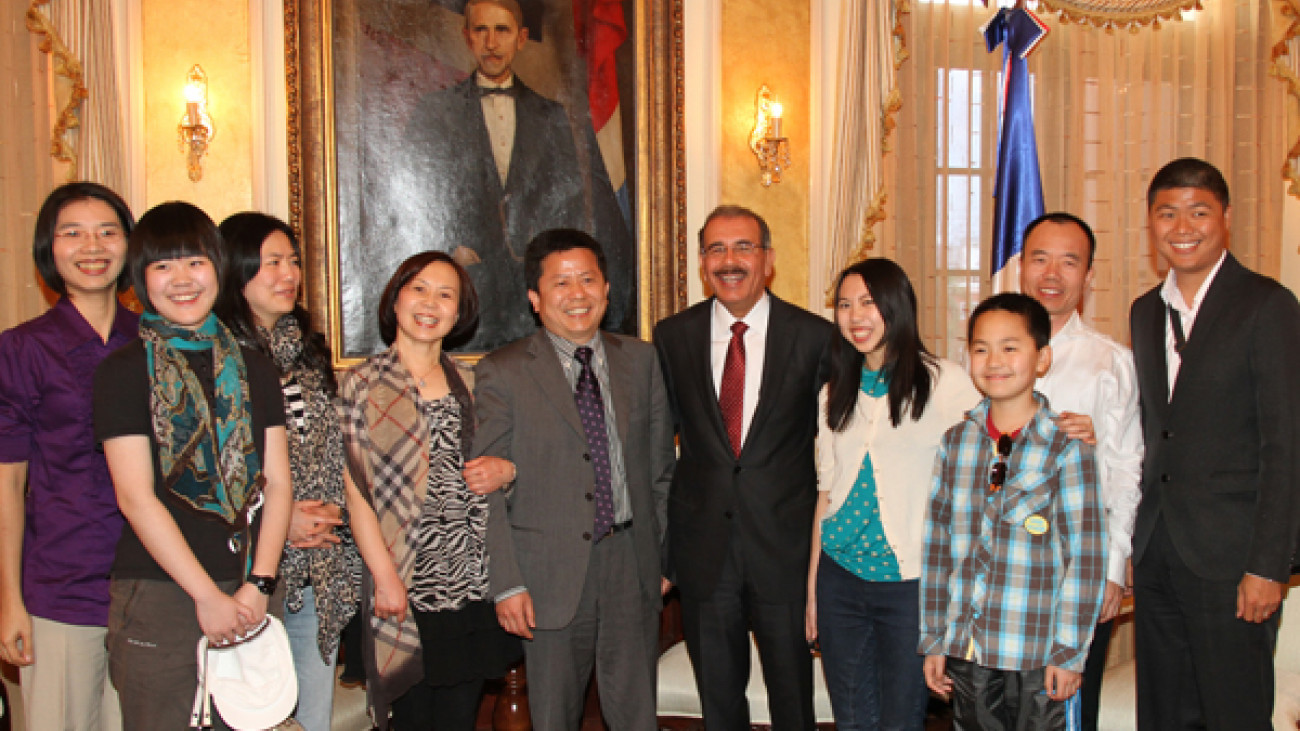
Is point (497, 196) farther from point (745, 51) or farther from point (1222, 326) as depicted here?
point (1222, 326)

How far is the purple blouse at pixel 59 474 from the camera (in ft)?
7.60

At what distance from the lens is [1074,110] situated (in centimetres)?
488

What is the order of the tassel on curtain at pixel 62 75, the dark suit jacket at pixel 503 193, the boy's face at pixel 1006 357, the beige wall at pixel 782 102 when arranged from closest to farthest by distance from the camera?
the boy's face at pixel 1006 357 → the tassel on curtain at pixel 62 75 → the dark suit jacket at pixel 503 193 → the beige wall at pixel 782 102

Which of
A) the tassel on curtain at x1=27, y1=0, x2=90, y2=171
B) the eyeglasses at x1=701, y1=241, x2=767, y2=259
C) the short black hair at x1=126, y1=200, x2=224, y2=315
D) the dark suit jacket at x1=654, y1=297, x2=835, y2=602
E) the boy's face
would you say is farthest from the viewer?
the tassel on curtain at x1=27, y1=0, x2=90, y2=171

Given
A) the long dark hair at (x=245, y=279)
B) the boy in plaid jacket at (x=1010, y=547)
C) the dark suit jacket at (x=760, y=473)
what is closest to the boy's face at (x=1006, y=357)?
the boy in plaid jacket at (x=1010, y=547)

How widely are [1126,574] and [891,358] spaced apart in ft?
3.27

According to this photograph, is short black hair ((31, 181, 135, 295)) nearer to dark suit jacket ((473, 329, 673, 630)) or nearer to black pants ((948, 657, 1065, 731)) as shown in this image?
dark suit jacket ((473, 329, 673, 630))

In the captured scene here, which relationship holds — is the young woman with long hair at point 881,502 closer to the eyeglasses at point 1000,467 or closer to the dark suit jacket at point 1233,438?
the eyeglasses at point 1000,467

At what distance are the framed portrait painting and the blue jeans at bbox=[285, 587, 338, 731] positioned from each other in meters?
2.09

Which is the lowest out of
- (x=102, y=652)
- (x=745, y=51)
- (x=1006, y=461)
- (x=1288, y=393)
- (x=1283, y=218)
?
(x=102, y=652)

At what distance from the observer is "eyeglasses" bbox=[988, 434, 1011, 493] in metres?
2.34

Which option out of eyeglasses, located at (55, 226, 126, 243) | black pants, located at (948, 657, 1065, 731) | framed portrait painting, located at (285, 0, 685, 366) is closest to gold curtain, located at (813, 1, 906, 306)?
framed portrait painting, located at (285, 0, 685, 366)

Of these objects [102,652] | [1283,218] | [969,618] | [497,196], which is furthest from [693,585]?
[1283,218]

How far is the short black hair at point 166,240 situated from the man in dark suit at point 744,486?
1.56 m
